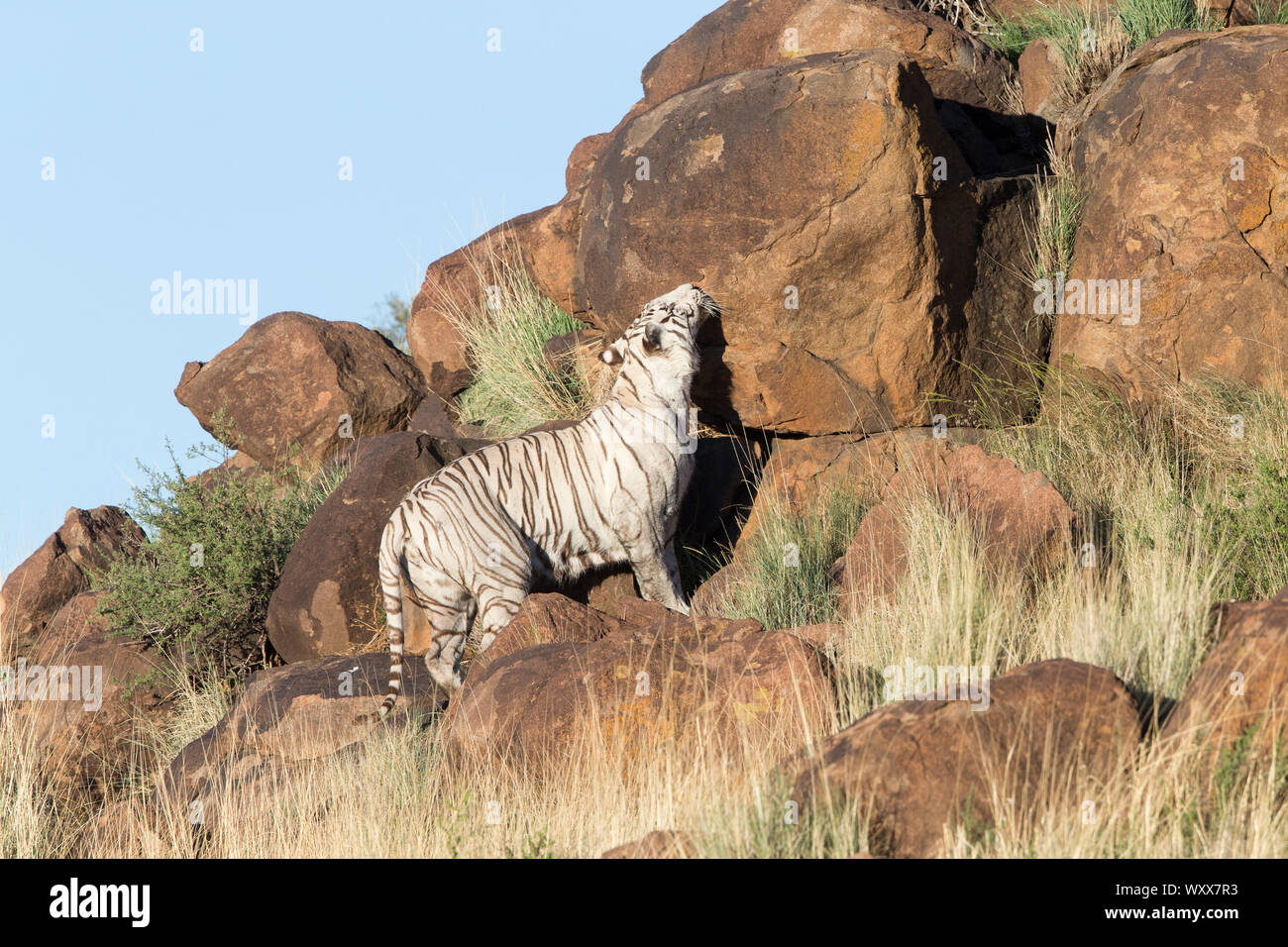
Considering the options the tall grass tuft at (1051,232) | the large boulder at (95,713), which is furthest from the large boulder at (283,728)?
the tall grass tuft at (1051,232)

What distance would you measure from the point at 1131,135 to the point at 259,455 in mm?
8580

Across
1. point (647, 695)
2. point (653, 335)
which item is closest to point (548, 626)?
point (647, 695)

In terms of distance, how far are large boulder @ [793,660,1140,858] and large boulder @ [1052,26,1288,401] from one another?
15.4 feet

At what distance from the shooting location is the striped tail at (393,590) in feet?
24.7

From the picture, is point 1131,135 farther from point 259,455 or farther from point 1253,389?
point 259,455

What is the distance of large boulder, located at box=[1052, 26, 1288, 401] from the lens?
8.38 meters

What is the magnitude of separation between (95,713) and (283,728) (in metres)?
2.97

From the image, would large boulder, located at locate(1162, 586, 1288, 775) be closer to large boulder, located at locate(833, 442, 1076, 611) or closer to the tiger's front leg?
large boulder, located at locate(833, 442, 1076, 611)

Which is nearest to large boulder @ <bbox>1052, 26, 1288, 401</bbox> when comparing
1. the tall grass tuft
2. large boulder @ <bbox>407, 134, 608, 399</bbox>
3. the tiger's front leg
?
the tall grass tuft

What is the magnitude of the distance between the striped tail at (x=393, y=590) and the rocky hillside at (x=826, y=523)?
0.23m
